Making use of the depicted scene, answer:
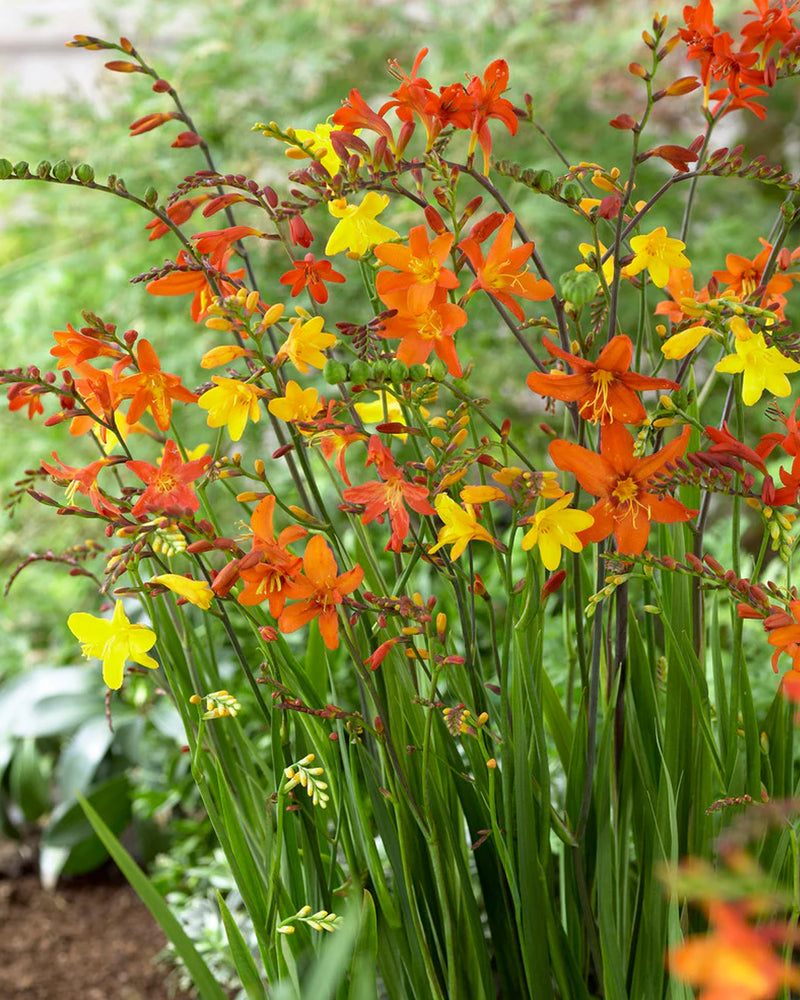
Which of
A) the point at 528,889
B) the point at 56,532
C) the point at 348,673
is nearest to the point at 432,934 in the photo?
the point at 528,889

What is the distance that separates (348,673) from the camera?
1342mm

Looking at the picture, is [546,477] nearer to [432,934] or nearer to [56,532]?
[432,934]

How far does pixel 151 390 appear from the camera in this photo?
0.58 metres

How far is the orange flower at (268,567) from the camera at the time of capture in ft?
1.74

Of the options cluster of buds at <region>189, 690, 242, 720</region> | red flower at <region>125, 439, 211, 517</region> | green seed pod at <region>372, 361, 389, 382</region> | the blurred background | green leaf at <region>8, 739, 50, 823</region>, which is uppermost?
the blurred background

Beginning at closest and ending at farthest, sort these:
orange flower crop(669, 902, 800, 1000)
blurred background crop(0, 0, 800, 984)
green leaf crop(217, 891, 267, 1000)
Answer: orange flower crop(669, 902, 800, 1000), green leaf crop(217, 891, 267, 1000), blurred background crop(0, 0, 800, 984)

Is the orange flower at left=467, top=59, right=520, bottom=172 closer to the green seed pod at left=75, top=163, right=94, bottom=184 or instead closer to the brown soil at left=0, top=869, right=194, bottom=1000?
the green seed pod at left=75, top=163, right=94, bottom=184

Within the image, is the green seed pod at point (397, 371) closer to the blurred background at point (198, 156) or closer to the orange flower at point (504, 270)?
the orange flower at point (504, 270)

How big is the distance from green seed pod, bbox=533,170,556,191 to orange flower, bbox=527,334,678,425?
9 cm

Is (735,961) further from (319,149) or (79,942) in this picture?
(79,942)

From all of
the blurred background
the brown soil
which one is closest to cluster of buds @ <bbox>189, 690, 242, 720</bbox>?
the brown soil

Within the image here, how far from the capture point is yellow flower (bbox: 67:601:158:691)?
0.55 meters

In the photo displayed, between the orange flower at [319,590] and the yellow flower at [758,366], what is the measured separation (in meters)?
0.24

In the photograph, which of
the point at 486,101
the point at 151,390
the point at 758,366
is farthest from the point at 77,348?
the point at 758,366
